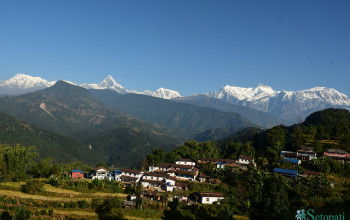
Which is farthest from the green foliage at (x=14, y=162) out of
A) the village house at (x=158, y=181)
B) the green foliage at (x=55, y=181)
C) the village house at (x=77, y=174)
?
the village house at (x=158, y=181)

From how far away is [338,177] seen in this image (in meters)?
68.0

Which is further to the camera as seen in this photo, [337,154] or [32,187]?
[337,154]

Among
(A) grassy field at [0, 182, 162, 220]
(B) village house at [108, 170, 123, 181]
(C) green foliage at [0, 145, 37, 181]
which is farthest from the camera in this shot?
(B) village house at [108, 170, 123, 181]

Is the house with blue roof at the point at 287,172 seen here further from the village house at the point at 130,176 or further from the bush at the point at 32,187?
the bush at the point at 32,187

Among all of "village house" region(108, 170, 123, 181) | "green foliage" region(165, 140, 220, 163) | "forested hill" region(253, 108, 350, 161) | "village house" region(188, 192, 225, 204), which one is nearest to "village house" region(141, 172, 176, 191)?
"village house" region(188, 192, 225, 204)

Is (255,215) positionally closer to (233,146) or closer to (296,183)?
(296,183)

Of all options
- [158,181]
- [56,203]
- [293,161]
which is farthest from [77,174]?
[293,161]

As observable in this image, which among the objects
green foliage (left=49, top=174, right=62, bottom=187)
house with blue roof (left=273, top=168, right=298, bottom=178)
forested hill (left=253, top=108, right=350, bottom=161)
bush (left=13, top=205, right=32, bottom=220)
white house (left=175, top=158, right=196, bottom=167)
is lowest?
bush (left=13, top=205, right=32, bottom=220)

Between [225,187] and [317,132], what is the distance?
63900mm

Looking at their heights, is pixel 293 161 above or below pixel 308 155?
below

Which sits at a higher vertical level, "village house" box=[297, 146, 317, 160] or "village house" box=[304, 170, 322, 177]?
"village house" box=[297, 146, 317, 160]

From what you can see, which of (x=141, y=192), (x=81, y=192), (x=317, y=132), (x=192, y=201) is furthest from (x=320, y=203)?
(x=317, y=132)

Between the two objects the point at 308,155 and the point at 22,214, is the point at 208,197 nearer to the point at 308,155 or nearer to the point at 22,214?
the point at 22,214

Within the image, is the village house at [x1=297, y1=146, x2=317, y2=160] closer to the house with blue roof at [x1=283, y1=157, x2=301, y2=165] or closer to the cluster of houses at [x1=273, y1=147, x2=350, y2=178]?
the cluster of houses at [x1=273, y1=147, x2=350, y2=178]
